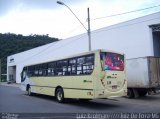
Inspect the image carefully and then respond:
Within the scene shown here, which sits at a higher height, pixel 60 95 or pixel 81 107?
pixel 60 95

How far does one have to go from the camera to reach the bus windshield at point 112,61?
14695 millimetres

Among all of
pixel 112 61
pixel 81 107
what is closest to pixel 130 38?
pixel 112 61

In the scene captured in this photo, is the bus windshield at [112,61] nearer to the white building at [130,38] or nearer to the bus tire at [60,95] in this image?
the bus tire at [60,95]

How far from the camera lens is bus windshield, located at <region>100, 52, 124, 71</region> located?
48.2 feet

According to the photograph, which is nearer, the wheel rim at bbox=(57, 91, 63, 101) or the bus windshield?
the bus windshield

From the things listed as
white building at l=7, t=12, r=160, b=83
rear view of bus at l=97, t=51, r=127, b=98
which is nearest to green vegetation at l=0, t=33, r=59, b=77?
white building at l=7, t=12, r=160, b=83

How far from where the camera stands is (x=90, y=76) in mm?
14625

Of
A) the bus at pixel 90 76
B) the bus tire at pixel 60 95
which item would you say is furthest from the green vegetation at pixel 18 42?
the bus at pixel 90 76

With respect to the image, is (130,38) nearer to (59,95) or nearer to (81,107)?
(59,95)

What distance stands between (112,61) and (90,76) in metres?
1.53

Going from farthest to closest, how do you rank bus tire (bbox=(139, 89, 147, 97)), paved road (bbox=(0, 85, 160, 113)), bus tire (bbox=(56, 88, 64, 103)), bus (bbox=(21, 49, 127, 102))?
bus tire (bbox=(139, 89, 147, 97)), bus tire (bbox=(56, 88, 64, 103)), bus (bbox=(21, 49, 127, 102)), paved road (bbox=(0, 85, 160, 113))

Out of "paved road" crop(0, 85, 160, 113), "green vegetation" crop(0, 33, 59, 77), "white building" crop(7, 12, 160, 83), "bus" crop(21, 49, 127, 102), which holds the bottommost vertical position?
"paved road" crop(0, 85, 160, 113)

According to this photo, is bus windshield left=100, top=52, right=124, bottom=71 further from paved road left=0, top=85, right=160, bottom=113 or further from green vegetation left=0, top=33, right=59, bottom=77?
green vegetation left=0, top=33, right=59, bottom=77

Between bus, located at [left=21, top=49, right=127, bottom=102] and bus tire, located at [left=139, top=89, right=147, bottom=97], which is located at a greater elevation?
bus, located at [left=21, top=49, right=127, bottom=102]
